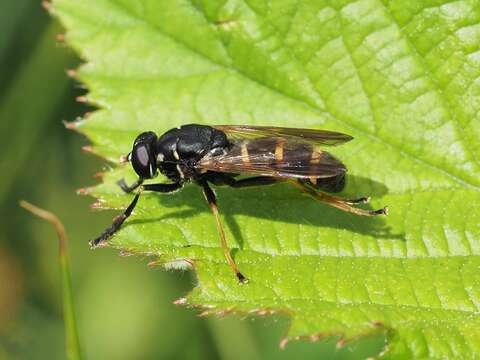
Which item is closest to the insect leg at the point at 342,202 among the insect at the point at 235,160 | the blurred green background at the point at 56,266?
the insect at the point at 235,160

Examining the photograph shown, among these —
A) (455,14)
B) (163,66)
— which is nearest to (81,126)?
(163,66)

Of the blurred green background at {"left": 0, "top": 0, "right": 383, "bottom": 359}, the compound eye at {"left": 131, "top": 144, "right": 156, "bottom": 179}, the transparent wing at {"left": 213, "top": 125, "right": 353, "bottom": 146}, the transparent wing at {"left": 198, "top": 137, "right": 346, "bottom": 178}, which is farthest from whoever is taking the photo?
the blurred green background at {"left": 0, "top": 0, "right": 383, "bottom": 359}

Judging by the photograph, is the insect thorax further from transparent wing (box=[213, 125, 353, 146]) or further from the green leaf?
the green leaf

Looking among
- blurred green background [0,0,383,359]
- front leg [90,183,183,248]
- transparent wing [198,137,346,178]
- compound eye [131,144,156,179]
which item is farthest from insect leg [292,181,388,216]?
blurred green background [0,0,383,359]

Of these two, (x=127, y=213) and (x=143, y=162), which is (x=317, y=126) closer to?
(x=143, y=162)

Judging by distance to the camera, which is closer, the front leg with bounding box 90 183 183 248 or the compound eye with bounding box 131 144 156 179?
the front leg with bounding box 90 183 183 248

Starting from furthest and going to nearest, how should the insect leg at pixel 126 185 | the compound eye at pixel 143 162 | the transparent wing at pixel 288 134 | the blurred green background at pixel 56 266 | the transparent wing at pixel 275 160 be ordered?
the blurred green background at pixel 56 266
the insect leg at pixel 126 185
the compound eye at pixel 143 162
the transparent wing at pixel 288 134
the transparent wing at pixel 275 160

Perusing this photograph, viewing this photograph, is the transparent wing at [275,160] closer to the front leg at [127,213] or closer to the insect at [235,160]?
the insect at [235,160]

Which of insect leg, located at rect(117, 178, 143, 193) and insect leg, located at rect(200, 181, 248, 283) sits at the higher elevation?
insect leg, located at rect(117, 178, 143, 193)
